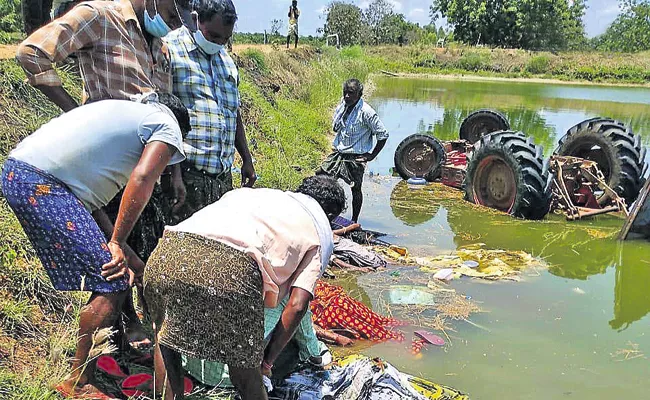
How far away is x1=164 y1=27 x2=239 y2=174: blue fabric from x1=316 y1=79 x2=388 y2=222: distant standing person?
307cm

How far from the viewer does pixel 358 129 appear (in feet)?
21.5

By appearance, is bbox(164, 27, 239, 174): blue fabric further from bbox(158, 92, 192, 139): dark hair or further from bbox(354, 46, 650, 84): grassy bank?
bbox(354, 46, 650, 84): grassy bank

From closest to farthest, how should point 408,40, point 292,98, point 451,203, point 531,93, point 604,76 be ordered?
point 451,203, point 292,98, point 531,93, point 604,76, point 408,40

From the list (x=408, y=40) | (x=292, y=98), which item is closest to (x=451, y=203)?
(x=292, y=98)

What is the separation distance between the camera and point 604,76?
129ft

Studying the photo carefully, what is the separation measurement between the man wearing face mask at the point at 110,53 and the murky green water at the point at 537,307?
6.99ft

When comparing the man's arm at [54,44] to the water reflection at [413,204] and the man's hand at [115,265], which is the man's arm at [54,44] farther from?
the water reflection at [413,204]

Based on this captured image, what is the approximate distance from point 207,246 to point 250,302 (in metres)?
0.28

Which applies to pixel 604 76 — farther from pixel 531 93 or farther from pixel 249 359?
pixel 249 359

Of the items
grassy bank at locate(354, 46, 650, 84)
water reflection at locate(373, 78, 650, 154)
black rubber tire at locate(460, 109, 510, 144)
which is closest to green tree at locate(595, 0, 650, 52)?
grassy bank at locate(354, 46, 650, 84)

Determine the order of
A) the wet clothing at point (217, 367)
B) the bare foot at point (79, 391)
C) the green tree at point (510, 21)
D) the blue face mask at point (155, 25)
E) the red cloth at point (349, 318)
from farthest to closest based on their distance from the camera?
the green tree at point (510, 21), the red cloth at point (349, 318), the blue face mask at point (155, 25), the wet clothing at point (217, 367), the bare foot at point (79, 391)

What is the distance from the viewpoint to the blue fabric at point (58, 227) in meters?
2.17

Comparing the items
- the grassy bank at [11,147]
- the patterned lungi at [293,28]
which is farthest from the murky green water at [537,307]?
the patterned lungi at [293,28]

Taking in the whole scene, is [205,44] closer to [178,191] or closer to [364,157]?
[178,191]
